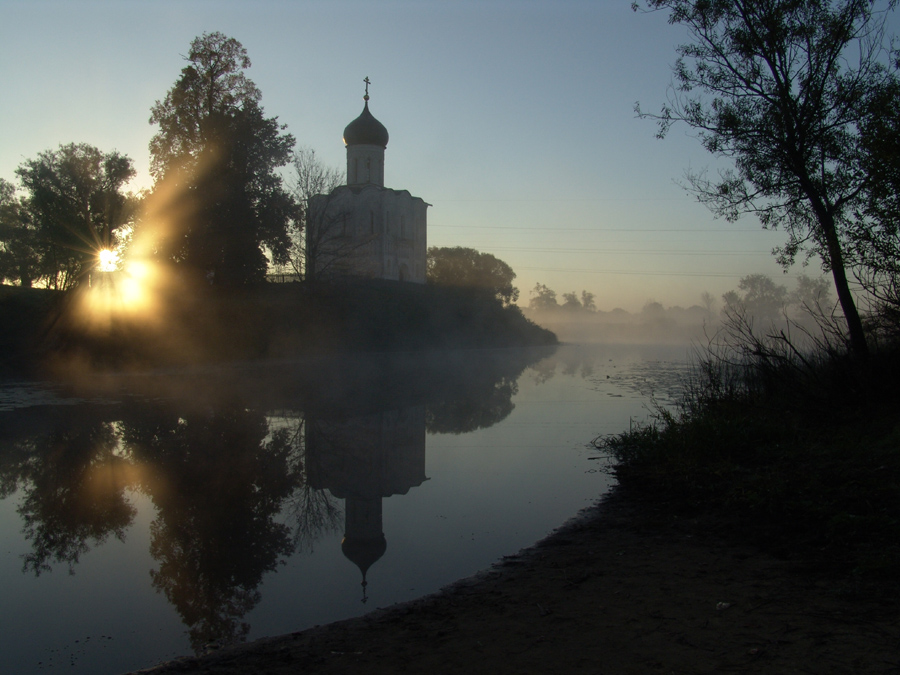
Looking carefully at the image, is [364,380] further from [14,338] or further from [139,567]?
[139,567]

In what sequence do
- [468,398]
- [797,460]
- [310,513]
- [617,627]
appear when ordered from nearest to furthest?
[617,627] < [310,513] < [797,460] < [468,398]

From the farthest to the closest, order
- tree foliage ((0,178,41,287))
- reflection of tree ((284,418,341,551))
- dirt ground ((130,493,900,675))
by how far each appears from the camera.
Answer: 1. tree foliage ((0,178,41,287))
2. reflection of tree ((284,418,341,551))
3. dirt ground ((130,493,900,675))

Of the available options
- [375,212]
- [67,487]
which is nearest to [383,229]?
[375,212]

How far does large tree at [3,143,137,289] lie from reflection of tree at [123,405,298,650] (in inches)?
781

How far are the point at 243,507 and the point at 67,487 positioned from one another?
7.74 ft

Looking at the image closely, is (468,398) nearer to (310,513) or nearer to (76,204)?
(310,513)

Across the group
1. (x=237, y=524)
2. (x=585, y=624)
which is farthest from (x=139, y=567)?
(x=585, y=624)

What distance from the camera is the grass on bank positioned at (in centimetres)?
475

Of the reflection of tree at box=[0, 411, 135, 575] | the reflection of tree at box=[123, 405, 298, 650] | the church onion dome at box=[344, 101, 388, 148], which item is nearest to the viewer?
the reflection of tree at box=[123, 405, 298, 650]

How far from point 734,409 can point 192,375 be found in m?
15.8

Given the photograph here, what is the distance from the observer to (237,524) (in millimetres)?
6027

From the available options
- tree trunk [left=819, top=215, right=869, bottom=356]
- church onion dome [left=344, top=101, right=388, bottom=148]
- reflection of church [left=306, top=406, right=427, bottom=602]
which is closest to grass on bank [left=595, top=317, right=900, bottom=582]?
tree trunk [left=819, top=215, right=869, bottom=356]

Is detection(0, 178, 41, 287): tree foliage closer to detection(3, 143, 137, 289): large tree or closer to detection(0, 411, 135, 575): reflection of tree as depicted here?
detection(3, 143, 137, 289): large tree

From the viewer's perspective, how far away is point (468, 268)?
7506cm
